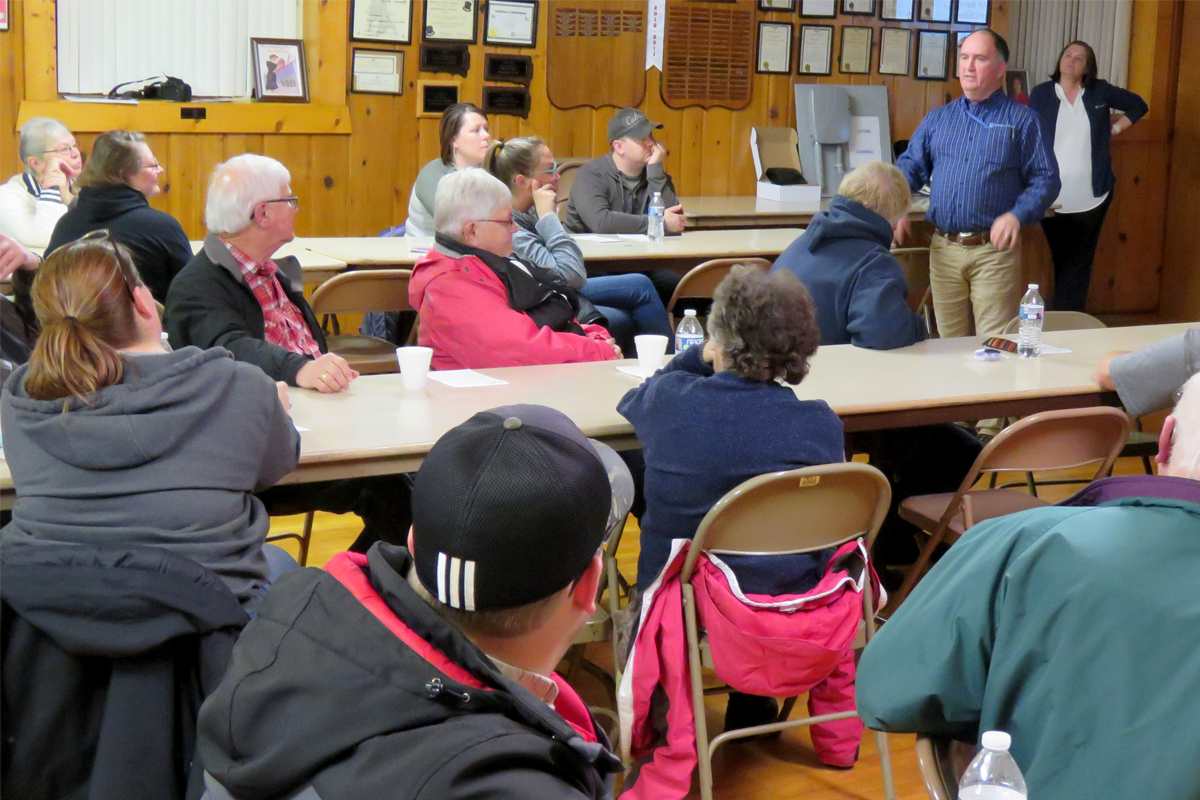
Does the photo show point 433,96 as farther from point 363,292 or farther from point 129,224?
point 129,224

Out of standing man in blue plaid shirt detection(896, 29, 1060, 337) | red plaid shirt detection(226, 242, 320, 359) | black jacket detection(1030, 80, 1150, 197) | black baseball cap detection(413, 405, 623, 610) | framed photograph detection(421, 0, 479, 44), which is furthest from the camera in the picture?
black jacket detection(1030, 80, 1150, 197)

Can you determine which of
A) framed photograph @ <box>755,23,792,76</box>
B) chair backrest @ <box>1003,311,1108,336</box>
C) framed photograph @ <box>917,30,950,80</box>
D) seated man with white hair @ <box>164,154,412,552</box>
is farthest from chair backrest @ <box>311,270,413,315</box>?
framed photograph @ <box>917,30,950,80</box>

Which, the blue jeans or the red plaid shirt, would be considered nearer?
the red plaid shirt

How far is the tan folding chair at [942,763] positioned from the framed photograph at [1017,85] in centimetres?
674

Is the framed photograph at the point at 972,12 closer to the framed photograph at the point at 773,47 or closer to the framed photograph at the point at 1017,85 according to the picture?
the framed photograph at the point at 1017,85

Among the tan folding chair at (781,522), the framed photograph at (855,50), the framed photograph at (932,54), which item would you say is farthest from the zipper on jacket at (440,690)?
the framed photograph at (932,54)

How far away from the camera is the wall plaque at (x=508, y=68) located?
657cm

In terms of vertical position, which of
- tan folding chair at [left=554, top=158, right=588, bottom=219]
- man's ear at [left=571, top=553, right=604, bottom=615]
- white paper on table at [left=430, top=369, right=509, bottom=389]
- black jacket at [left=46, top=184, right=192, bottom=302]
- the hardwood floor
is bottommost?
the hardwood floor

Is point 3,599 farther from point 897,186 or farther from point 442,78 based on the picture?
point 442,78

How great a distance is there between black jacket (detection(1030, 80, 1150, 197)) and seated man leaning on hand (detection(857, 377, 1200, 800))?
5.93m

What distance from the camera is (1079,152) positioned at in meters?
6.85

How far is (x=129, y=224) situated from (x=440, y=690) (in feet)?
10.8

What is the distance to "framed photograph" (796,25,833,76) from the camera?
7.40m

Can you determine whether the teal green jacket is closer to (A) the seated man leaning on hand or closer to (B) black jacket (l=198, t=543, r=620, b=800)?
(A) the seated man leaning on hand
